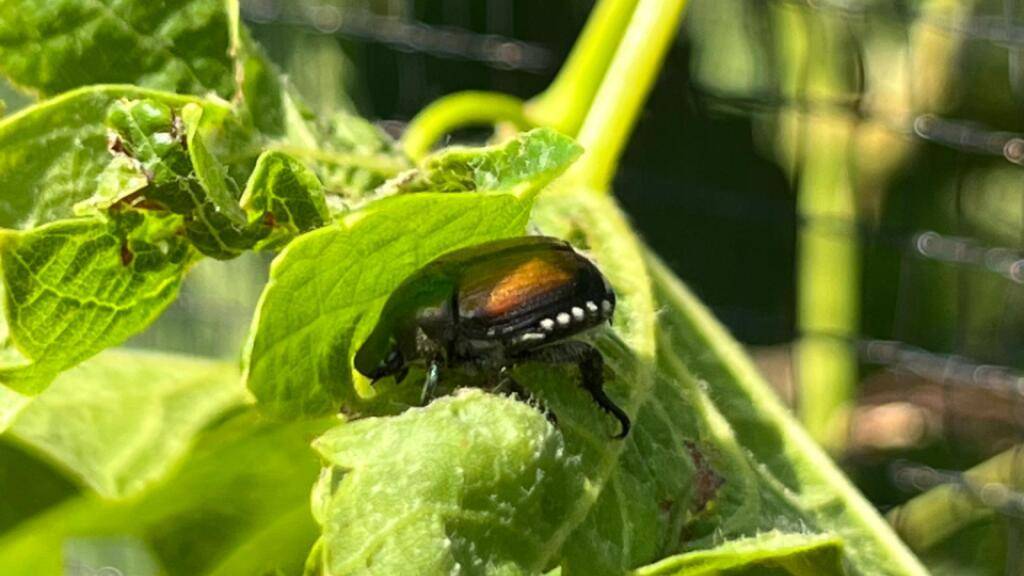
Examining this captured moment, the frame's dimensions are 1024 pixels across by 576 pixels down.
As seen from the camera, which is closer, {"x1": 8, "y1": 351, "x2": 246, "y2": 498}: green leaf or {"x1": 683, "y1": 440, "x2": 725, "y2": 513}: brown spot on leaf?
{"x1": 683, "y1": 440, "x2": 725, "y2": 513}: brown spot on leaf

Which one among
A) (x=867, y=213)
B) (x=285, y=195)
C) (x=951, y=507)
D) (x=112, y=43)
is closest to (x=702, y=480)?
(x=285, y=195)

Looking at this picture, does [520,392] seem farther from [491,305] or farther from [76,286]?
[76,286]

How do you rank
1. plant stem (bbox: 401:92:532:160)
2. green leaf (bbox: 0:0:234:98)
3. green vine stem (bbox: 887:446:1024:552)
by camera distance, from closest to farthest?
green leaf (bbox: 0:0:234:98)
plant stem (bbox: 401:92:532:160)
green vine stem (bbox: 887:446:1024:552)

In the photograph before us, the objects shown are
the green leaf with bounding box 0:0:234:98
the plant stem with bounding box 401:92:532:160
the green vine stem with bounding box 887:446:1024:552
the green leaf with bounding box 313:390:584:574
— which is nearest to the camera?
the green leaf with bounding box 313:390:584:574

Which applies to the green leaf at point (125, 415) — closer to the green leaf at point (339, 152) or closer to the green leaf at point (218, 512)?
the green leaf at point (218, 512)

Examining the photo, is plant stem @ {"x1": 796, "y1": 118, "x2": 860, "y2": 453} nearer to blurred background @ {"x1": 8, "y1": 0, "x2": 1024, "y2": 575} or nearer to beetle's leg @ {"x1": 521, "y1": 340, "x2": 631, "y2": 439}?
blurred background @ {"x1": 8, "y1": 0, "x2": 1024, "y2": 575}

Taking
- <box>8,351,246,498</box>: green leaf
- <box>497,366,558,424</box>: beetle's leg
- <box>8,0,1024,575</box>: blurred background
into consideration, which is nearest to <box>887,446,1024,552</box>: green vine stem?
<box>8,0,1024,575</box>: blurred background

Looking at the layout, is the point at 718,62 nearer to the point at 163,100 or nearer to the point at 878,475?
the point at 878,475

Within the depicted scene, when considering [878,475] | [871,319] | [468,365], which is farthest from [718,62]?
[468,365]
